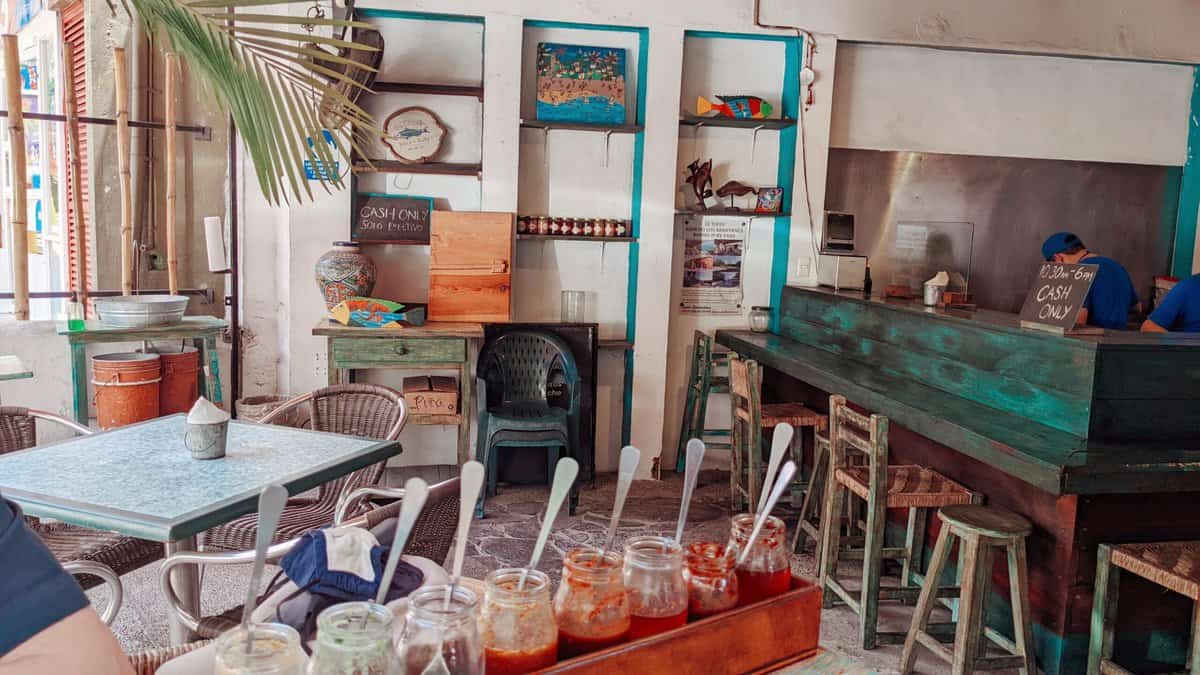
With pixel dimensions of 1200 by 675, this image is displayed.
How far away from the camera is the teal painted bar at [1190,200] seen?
5.78 metres

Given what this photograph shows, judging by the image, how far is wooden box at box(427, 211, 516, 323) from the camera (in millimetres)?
4949

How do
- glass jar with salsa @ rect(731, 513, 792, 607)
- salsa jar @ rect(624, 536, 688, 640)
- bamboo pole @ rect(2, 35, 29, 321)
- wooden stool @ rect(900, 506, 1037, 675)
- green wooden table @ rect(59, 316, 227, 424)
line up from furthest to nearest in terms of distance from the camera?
1. bamboo pole @ rect(2, 35, 29, 321)
2. green wooden table @ rect(59, 316, 227, 424)
3. wooden stool @ rect(900, 506, 1037, 675)
4. glass jar with salsa @ rect(731, 513, 792, 607)
5. salsa jar @ rect(624, 536, 688, 640)

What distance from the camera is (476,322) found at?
16.3 ft

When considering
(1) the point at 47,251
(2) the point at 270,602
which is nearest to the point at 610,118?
(1) the point at 47,251

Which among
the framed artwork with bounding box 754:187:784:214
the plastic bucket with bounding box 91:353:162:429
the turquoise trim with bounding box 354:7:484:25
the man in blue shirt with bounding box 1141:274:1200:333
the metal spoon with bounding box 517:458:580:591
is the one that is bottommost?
the plastic bucket with bounding box 91:353:162:429

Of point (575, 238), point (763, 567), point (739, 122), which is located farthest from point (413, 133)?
point (763, 567)

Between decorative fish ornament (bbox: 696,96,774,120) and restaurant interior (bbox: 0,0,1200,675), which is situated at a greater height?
decorative fish ornament (bbox: 696,96,774,120)

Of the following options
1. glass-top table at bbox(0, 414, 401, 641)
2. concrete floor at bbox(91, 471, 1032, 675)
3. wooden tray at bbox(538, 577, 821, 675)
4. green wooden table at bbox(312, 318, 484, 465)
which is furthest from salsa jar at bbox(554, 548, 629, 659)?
green wooden table at bbox(312, 318, 484, 465)

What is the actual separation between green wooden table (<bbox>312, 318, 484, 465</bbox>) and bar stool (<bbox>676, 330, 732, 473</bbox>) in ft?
4.39

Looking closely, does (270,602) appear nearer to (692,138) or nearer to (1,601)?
(1,601)

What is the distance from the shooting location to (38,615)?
96 centimetres

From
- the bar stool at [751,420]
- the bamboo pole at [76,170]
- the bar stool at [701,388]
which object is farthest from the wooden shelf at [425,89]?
the bar stool at [751,420]

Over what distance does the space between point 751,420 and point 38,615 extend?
3510 millimetres

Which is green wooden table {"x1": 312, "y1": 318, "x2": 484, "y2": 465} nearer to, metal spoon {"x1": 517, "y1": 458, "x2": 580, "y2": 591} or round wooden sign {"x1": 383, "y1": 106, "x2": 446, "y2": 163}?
round wooden sign {"x1": 383, "y1": 106, "x2": 446, "y2": 163}
